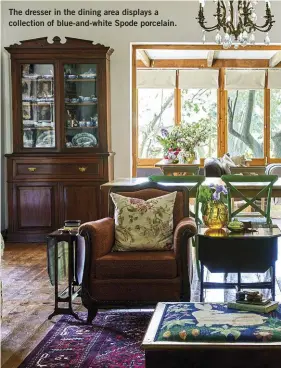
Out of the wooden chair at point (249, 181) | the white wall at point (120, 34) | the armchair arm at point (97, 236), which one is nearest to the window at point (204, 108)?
the white wall at point (120, 34)

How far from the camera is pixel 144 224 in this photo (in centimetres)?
447

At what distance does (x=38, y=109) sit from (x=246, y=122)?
228 inches

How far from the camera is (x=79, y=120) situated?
7.76m

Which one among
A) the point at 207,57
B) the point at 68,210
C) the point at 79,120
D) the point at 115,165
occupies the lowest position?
the point at 68,210

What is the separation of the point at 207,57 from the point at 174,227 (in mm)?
7742

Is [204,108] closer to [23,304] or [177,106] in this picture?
[177,106]

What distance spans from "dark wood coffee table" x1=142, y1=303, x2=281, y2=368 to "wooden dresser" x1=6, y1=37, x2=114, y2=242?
5000 millimetres

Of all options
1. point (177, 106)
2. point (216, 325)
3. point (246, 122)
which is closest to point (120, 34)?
point (177, 106)

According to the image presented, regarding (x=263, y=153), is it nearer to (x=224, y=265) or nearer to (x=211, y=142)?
(x=211, y=142)

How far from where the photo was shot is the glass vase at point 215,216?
14.5 feet

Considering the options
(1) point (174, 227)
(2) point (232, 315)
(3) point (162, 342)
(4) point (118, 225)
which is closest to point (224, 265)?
(1) point (174, 227)

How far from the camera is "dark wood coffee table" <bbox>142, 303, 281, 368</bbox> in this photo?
262 centimetres

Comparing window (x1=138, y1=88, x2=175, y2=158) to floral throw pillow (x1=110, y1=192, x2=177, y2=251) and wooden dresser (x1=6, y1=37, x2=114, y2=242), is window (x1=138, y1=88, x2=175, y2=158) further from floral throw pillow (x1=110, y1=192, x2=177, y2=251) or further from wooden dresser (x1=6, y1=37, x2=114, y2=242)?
floral throw pillow (x1=110, y1=192, x2=177, y2=251)

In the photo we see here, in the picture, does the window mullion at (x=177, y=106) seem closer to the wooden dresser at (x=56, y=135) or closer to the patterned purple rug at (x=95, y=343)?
the wooden dresser at (x=56, y=135)
